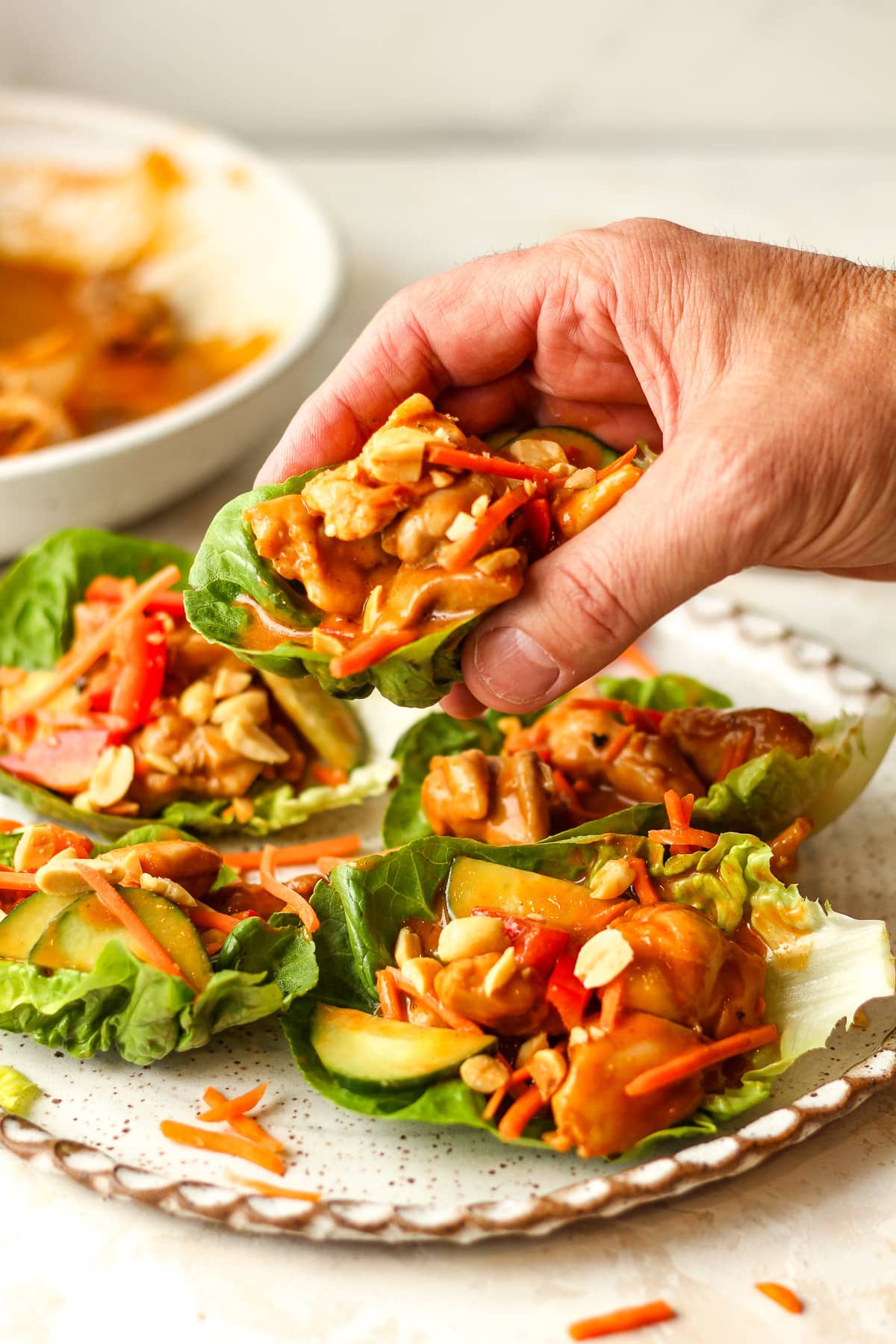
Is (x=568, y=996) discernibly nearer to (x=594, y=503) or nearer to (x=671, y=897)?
(x=671, y=897)

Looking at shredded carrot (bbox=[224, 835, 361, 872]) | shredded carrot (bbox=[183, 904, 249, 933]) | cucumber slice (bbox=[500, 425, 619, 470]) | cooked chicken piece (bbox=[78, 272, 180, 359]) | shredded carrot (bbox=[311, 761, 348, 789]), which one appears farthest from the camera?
cooked chicken piece (bbox=[78, 272, 180, 359])

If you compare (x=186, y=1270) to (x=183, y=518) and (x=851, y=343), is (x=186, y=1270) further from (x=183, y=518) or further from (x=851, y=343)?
(x=183, y=518)

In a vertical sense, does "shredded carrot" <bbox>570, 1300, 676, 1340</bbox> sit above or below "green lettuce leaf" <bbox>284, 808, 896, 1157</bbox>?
below

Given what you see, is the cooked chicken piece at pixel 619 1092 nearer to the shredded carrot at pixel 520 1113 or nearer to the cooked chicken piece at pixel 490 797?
the shredded carrot at pixel 520 1113

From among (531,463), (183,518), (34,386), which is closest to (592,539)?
(531,463)

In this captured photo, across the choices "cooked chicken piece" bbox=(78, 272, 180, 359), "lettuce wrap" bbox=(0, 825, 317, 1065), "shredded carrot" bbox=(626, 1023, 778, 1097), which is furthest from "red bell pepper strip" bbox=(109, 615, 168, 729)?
"cooked chicken piece" bbox=(78, 272, 180, 359)

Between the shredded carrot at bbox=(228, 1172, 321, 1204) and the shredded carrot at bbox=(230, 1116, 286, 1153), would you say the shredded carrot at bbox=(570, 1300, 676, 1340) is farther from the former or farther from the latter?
the shredded carrot at bbox=(230, 1116, 286, 1153)

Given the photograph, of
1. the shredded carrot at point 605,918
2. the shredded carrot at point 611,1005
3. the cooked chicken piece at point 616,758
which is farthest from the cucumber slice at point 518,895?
the cooked chicken piece at point 616,758
